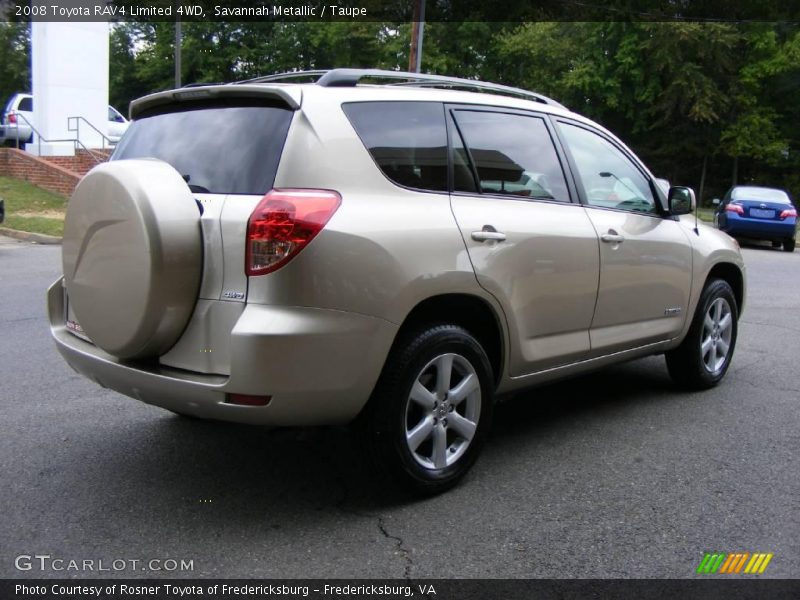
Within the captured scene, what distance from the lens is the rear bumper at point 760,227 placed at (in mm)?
18344

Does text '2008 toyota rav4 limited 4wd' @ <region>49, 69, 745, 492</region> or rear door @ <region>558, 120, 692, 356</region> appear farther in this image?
rear door @ <region>558, 120, 692, 356</region>

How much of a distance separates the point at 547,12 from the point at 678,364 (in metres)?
23.2

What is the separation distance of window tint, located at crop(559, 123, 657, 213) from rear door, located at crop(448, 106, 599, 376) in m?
0.22

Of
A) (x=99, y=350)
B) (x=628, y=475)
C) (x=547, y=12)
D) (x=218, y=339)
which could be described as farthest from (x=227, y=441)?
(x=547, y=12)

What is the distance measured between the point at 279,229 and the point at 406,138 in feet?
2.86

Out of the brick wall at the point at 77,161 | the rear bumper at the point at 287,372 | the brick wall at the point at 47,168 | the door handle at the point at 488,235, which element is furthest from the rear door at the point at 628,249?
the brick wall at the point at 77,161

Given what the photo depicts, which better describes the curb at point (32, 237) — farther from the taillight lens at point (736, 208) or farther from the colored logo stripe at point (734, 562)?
the taillight lens at point (736, 208)

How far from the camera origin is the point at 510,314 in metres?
3.79

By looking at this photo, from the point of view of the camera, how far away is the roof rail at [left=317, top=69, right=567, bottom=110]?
3.48 meters

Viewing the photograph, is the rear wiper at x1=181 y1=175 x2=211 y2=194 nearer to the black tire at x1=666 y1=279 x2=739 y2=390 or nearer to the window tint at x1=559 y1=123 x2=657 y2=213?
the window tint at x1=559 y1=123 x2=657 y2=213

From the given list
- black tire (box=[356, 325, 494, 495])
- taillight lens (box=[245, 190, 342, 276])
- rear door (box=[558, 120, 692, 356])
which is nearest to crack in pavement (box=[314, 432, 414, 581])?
black tire (box=[356, 325, 494, 495])

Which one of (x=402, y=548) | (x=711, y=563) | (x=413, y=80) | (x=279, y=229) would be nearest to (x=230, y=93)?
(x=279, y=229)

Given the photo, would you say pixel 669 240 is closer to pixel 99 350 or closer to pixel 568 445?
pixel 568 445

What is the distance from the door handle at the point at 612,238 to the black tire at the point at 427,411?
1178mm
